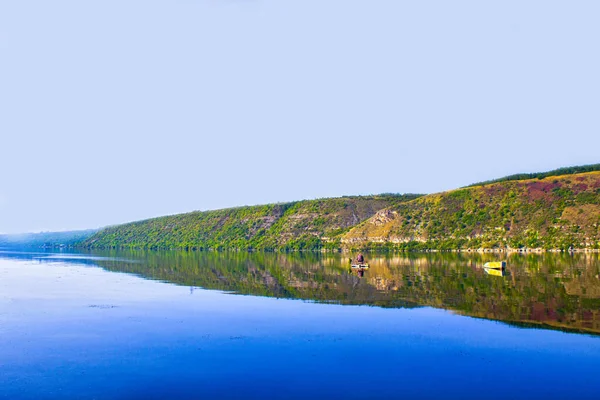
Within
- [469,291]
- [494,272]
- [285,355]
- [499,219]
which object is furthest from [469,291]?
[499,219]

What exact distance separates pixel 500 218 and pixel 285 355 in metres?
140

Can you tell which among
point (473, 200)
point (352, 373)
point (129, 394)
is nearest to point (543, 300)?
point (352, 373)

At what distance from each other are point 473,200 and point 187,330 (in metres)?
153

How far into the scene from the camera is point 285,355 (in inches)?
951

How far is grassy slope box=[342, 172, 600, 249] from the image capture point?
438 feet

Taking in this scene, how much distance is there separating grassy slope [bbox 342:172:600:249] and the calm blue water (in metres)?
111

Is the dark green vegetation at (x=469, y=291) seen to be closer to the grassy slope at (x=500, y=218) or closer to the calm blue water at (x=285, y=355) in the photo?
the calm blue water at (x=285, y=355)

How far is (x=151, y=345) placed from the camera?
26.6 m

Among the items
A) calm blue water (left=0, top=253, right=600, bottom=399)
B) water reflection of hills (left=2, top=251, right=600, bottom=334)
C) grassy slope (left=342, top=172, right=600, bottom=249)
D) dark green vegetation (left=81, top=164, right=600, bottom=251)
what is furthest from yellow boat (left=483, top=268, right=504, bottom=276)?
grassy slope (left=342, top=172, right=600, bottom=249)

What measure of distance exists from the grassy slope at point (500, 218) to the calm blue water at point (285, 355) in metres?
111

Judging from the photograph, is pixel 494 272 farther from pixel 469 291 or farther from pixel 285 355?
pixel 285 355

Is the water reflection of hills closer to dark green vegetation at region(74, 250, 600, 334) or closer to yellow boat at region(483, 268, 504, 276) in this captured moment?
dark green vegetation at region(74, 250, 600, 334)

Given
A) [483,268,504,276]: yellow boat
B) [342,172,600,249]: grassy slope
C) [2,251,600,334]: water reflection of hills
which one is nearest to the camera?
[2,251,600,334]: water reflection of hills

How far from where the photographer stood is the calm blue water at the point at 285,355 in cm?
1909
